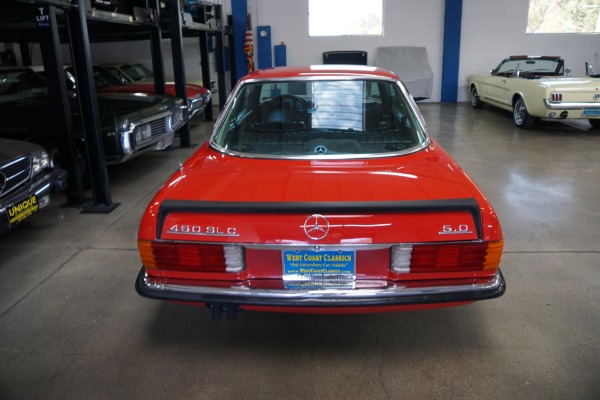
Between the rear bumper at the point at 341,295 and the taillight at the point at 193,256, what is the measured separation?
3.7 inches

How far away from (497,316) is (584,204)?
8.74 ft

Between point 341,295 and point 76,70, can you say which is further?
point 76,70

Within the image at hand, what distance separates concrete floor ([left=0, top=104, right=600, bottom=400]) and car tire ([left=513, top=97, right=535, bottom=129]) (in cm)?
529

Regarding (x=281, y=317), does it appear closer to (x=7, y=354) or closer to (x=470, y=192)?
(x=470, y=192)

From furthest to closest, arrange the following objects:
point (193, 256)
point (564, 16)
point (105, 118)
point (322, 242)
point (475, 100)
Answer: point (564, 16)
point (475, 100)
point (105, 118)
point (193, 256)
point (322, 242)

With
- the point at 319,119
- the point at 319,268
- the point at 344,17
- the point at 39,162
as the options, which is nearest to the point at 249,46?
the point at 344,17

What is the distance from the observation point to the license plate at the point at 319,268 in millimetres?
1975

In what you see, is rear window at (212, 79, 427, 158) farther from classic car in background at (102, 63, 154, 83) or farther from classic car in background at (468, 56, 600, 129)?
classic car in background at (102, 63, 154, 83)

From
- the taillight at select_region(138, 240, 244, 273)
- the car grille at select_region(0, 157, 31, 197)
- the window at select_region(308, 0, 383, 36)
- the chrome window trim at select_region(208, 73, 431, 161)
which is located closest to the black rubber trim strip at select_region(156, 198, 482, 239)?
the taillight at select_region(138, 240, 244, 273)

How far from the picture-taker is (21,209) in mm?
3545

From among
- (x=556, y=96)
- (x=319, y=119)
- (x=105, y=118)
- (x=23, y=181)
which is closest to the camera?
(x=319, y=119)

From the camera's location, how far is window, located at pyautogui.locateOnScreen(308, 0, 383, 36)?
13344 mm

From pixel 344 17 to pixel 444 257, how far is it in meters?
12.8

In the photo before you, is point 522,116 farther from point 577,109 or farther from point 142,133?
point 142,133
